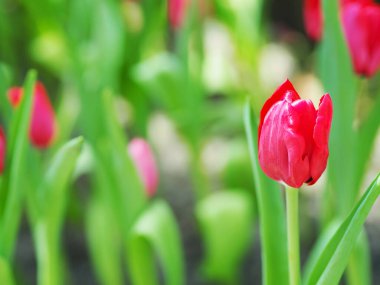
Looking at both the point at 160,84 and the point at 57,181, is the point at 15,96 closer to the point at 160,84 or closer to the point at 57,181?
the point at 57,181

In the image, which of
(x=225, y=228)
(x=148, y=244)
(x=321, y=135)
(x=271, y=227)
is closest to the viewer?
(x=321, y=135)

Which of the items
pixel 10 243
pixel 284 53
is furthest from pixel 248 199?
pixel 284 53

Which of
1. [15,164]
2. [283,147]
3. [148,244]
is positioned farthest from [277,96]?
[148,244]

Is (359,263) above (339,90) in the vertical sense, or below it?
below

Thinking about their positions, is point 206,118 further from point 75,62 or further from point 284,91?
point 284,91

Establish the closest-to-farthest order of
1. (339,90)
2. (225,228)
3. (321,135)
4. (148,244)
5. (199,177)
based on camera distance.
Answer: (321,135) < (339,90) < (148,244) < (225,228) < (199,177)

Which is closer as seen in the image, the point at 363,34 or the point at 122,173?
the point at 363,34
